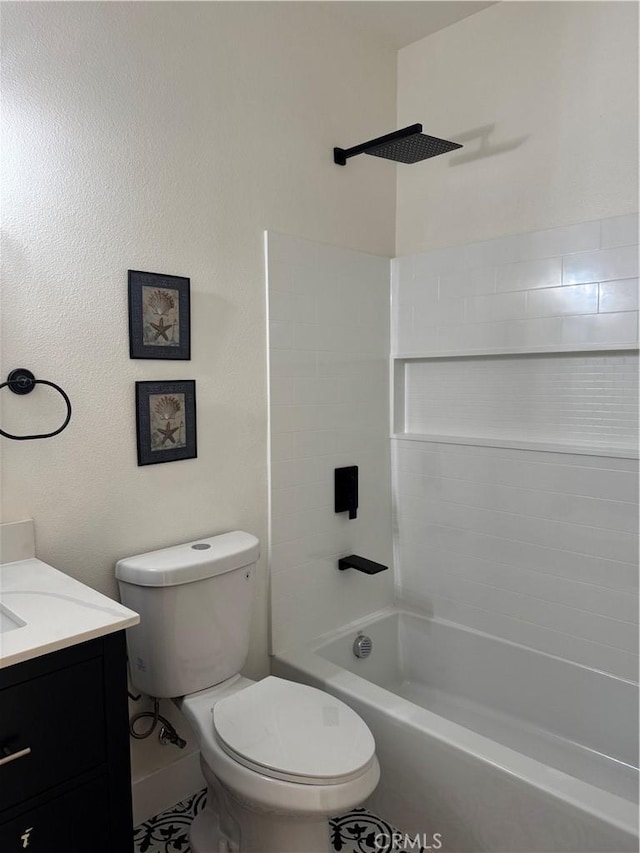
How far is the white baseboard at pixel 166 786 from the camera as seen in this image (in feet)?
6.53

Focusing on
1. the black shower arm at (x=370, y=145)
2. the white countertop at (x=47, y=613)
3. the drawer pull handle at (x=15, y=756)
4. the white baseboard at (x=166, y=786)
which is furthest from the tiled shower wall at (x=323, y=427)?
the drawer pull handle at (x=15, y=756)

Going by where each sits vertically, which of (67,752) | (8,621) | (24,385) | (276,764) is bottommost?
(276,764)

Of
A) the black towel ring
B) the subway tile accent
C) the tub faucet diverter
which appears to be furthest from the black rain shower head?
the black towel ring

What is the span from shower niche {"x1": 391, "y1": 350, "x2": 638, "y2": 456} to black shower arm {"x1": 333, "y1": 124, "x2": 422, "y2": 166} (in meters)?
0.82

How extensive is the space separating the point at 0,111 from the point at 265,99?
913 mm

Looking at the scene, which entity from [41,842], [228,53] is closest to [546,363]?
[228,53]

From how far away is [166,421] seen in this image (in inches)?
78.0

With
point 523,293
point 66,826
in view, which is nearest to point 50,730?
point 66,826

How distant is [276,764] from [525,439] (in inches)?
55.2

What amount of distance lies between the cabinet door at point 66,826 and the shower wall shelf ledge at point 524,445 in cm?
167

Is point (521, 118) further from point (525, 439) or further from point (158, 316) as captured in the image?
point (158, 316)

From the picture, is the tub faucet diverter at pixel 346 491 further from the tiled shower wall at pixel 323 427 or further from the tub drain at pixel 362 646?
the tub drain at pixel 362 646

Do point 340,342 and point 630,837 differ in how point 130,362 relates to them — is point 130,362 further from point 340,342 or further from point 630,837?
point 630,837

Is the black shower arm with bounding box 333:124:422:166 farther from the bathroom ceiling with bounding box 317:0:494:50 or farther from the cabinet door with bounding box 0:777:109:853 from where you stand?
the cabinet door with bounding box 0:777:109:853
